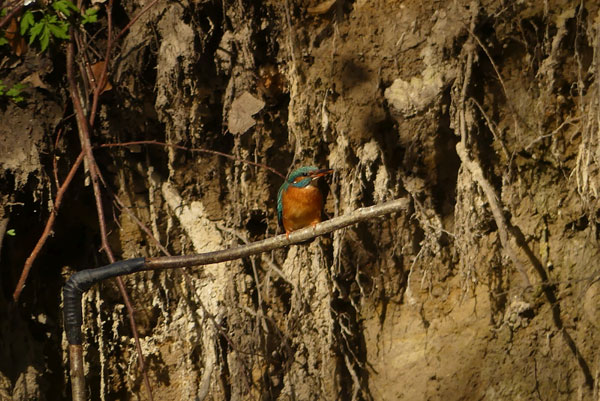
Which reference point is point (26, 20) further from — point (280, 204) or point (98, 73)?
point (280, 204)

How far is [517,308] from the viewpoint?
402 cm

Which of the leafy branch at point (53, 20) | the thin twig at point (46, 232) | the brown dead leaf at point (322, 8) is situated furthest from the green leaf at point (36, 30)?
the brown dead leaf at point (322, 8)

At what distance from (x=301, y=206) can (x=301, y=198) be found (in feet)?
0.15

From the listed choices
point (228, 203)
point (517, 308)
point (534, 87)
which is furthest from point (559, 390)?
point (228, 203)

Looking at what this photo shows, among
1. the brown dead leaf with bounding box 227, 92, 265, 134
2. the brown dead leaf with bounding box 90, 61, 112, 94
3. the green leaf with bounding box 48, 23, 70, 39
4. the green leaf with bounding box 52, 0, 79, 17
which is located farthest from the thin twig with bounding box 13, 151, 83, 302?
the brown dead leaf with bounding box 227, 92, 265, 134

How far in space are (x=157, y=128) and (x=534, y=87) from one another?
222 centimetres

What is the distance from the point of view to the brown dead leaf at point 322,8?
4.01 m

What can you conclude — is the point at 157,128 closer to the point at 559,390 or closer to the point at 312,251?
the point at 312,251

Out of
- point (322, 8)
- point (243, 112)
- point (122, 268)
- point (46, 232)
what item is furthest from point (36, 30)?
point (122, 268)

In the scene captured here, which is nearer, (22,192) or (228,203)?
(22,192)

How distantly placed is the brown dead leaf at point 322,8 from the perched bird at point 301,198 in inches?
36.5

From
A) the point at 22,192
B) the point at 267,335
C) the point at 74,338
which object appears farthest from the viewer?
the point at 267,335

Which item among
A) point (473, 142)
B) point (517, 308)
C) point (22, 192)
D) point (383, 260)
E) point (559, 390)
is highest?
point (22, 192)

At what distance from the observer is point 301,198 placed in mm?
3781
